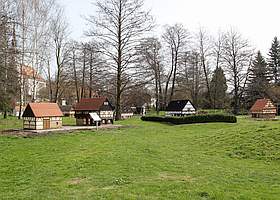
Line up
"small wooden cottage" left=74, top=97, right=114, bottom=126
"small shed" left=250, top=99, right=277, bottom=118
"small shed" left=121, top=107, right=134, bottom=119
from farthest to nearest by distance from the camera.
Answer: "small shed" left=121, top=107, right=134, bottom=119 → "small shed" left=250, top=99, right=277, bottom=118 → "small wooden cottage" left=74, top=97, right=114, bottom=126

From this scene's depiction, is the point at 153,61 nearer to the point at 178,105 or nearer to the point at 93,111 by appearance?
the point at 178,105

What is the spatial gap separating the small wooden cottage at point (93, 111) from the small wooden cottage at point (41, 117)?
12.7ft

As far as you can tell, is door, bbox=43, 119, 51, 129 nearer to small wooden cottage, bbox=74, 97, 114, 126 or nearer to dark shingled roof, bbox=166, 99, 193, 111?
small wooden cottage, bbox=74, 97, 114, 126

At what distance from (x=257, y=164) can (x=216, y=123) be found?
59.7 ft

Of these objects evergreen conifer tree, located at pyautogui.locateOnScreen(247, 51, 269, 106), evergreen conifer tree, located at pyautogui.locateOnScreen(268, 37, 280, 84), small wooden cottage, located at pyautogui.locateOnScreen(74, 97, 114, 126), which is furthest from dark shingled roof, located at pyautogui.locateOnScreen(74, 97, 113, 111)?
evergreen conifer tree, located at pyautogui.locateOnScreen(268, 37, 280, 84)

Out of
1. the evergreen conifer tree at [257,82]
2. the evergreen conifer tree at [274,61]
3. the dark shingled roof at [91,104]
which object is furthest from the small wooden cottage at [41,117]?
the evergreen conifer tree at [274,61]

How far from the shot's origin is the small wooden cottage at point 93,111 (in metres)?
29.7

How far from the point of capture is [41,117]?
24.7 m

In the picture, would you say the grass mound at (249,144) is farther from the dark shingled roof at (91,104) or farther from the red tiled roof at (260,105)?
the red tiled roof at (260,105)

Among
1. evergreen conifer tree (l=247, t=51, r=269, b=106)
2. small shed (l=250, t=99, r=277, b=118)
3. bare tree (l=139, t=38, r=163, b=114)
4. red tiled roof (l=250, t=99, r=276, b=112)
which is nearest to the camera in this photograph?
bare tree (l=139, t=38, r=163, b=114)

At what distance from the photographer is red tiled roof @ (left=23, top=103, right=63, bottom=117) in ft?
80.8

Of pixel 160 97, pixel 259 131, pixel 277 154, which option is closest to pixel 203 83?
pixel 160 97

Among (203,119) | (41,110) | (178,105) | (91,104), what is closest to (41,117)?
(41,110)

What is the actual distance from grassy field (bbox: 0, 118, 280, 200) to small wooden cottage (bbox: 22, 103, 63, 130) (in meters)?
6.90
